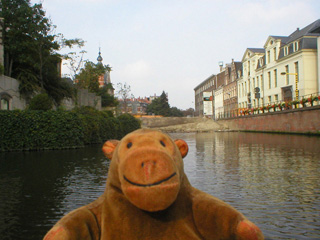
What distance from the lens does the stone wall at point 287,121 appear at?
2392 cm

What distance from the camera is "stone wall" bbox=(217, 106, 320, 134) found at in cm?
2392

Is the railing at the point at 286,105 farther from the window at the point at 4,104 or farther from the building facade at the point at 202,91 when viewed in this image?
the building facade at the point at 202,91

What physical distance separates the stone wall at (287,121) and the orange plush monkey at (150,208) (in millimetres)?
23652

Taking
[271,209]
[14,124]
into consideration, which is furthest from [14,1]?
[271,209]

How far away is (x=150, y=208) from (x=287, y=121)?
2979 centimetres

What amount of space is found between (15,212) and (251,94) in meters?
50.1

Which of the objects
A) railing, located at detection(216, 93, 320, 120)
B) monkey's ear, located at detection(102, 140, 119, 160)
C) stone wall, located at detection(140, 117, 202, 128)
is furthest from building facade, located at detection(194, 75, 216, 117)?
monkey's ear, located at detection(102, 140, 119, 160)

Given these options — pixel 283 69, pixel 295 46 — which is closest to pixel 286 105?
pixel 295 46

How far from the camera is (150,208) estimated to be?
5.62 feet

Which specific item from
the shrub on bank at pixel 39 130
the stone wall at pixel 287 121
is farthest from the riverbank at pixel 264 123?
the shrub on bank at pixel 39 130

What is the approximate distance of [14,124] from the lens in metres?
14.7

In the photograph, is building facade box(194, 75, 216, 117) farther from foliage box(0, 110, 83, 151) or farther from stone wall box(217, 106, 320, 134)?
foliage box(0, 110, 83, 151)

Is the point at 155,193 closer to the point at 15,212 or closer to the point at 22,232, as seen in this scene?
the point at 22,232

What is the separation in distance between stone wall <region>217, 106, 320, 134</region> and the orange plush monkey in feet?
77.6
